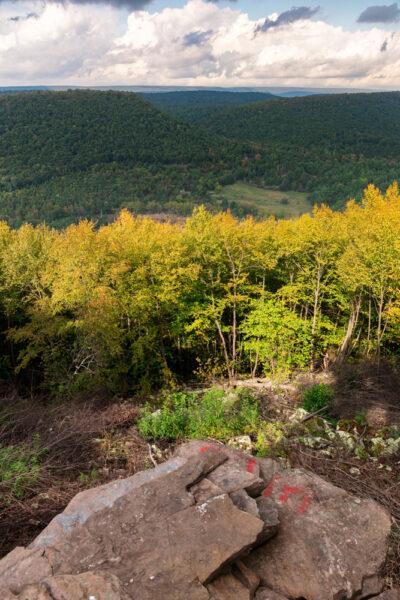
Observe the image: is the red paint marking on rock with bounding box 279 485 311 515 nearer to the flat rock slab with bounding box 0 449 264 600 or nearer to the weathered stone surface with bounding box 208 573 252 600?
the flat rock slab with bounding box 0 449 264 600

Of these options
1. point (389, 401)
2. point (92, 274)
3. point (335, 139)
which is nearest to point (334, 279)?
point (389, 401)

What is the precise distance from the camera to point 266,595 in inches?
165

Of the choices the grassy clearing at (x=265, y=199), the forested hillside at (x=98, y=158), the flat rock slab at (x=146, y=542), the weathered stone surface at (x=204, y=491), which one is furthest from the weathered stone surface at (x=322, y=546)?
the forested hillside at (x=98, y=158)

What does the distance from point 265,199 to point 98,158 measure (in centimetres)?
6598

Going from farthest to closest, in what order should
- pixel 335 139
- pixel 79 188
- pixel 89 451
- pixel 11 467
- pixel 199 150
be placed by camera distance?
pixel 335 139 → pixel 199 150 → pixel 79 188 → pixel 89 451 → pixel 11 467

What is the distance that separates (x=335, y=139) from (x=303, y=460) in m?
214

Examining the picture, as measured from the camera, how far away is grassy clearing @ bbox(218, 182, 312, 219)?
12238 centimetres

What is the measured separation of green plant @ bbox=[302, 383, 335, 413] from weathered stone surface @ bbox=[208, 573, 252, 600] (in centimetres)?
1000

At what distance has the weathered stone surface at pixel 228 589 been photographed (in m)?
3.96

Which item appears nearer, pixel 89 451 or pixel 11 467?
pixel 11 467

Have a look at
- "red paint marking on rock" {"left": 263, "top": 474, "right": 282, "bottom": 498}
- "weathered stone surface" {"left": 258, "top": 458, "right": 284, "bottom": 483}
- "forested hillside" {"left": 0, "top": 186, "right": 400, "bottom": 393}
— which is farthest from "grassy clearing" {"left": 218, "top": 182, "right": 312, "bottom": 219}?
"red paint marking on rock" {"left": 263, "top": 474, "right": 282, "bottom": 498}

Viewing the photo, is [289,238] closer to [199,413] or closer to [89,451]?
[199,413]

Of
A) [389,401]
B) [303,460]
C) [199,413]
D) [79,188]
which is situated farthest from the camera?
[79,188]

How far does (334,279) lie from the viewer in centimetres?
2738
